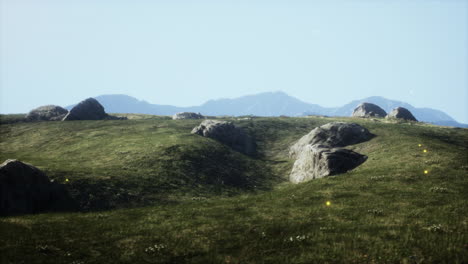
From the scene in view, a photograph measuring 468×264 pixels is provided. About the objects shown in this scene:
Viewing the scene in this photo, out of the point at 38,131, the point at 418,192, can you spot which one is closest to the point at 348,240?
the point at 418,192

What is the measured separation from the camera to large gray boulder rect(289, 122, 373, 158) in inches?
2621

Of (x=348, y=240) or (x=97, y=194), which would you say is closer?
(x=348, y=240)

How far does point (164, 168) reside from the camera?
49.6 m

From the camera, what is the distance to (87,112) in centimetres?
10950

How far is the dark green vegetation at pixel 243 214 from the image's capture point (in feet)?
58.5

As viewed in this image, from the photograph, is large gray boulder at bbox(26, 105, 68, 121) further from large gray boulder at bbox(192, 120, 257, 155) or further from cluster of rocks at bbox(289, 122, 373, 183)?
cluster of rocks at bbox(289, 122, 373, 183)

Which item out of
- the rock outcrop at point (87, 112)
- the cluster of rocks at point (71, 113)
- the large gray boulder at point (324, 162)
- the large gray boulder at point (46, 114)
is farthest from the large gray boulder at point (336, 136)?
the large gray boulder at point (46, 114)

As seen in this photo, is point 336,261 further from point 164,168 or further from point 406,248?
point 164,168

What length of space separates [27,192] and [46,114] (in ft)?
279

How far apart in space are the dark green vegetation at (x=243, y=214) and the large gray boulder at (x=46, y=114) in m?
53.6

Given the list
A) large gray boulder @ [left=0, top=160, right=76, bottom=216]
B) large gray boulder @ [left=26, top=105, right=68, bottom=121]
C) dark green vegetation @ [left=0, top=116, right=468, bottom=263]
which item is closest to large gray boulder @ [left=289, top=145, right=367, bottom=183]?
dark green vegetation @ [left=0, top=116, right=468, bottom=263]

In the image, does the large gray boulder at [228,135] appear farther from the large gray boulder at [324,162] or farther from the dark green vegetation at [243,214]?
the large gray boulder at [324,162]

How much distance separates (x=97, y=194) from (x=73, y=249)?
18614 millimetres

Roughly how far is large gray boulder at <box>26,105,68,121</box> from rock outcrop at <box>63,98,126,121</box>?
3.80 m
